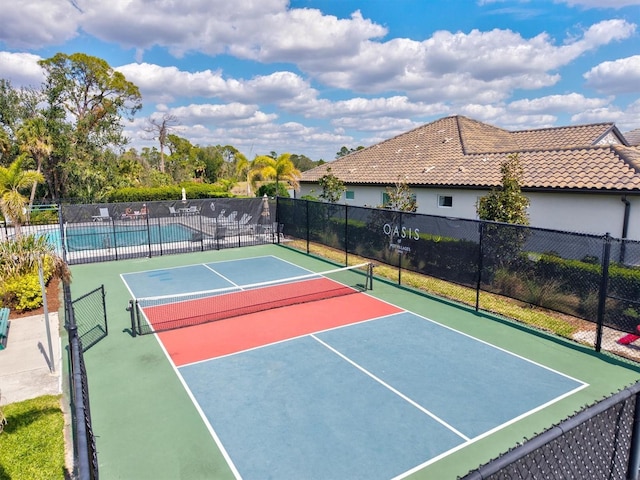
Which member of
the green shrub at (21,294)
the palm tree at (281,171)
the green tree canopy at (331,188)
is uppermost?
the palm tree at (281,171)

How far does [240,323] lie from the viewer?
10.4 metres

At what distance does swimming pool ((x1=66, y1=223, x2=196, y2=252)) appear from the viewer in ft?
61.7

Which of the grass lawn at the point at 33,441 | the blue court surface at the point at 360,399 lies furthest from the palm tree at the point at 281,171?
the grass lawn at the point at 33,441

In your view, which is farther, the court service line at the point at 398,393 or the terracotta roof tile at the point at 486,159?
the terracotta roof tile at the point at 486,159

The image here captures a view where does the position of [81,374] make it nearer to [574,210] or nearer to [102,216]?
[574,210]

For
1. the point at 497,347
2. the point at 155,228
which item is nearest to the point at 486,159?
the point at 497,347

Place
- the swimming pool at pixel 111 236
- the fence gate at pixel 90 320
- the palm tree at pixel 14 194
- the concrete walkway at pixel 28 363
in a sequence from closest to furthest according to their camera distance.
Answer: the concrete walkway at pixel 28 363 < the fence gate at pixel 90 320 < the palm tree at pixel 14 194 < the swimming pool at pixel 111 236

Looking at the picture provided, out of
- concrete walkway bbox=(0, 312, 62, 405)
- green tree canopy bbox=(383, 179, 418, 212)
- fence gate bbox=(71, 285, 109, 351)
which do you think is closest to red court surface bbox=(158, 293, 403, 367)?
fence gate bbox=(71, 285, 109, 351)

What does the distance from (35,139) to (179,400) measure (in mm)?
30490

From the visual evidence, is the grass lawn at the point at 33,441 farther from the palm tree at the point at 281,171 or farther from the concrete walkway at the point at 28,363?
the palm tree at the point at 281,171

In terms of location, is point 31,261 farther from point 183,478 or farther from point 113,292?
point 183,478

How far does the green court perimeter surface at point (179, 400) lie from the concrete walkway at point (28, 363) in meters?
0.65

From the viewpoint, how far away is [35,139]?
30.1 metres

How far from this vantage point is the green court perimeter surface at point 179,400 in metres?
5.53
